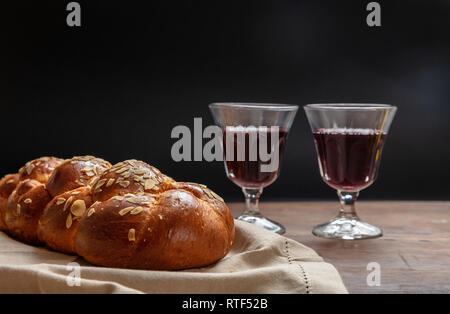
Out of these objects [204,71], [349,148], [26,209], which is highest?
[204,71]

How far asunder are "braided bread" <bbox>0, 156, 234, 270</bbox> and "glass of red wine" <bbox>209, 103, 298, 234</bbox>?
1.25 feet

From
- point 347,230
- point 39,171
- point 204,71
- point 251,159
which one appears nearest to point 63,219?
point 39,171

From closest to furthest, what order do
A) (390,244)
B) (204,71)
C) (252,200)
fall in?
1. (390,244)
2. (252,200)
3. (204,71)

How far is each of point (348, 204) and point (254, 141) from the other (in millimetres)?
343

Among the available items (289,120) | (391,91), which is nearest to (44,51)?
(289,120)

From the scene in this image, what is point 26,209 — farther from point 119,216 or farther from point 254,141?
point 254,141

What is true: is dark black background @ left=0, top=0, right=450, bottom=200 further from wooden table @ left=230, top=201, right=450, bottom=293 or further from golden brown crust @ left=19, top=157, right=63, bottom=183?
golden brown crust @ left=19, top=157, right=63, bottom=183

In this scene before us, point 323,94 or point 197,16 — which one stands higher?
point 197,16

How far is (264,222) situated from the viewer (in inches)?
69.6

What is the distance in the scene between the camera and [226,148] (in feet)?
5.98

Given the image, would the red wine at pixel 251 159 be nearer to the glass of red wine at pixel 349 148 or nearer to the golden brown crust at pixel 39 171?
the glass of red wine at pixel 349 148

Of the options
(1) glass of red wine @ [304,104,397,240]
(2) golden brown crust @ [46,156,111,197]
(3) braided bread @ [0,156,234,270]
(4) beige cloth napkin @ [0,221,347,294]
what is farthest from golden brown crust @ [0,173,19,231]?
(1) glass of red wine @ [304,104,397,240]

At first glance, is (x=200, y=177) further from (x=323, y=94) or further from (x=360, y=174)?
(x=360, y=174)
